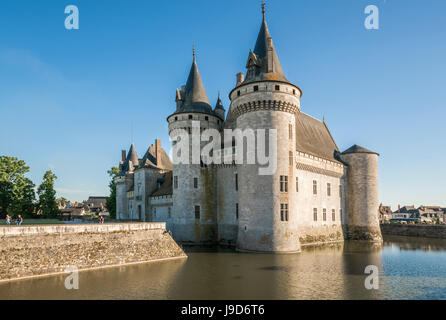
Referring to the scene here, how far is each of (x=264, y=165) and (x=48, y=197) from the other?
36.2m

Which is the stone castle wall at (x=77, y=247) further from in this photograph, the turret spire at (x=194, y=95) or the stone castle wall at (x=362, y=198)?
the stone castle wall at (x=362, y=198)

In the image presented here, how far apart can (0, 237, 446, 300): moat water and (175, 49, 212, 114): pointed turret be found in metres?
17.0

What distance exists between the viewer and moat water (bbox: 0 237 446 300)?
579 inches

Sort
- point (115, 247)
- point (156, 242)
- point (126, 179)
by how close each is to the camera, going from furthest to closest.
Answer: point (126, 179), point (156, 242), point (115, 247)

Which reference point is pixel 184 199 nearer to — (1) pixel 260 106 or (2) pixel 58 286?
(1) pixel 260 106

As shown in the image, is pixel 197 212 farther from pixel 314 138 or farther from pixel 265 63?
pixel 314 138

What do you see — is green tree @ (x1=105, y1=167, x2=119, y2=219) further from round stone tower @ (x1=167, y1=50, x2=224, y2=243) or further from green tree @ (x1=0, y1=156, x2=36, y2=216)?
round stone tower @ (x1=167, y1=50, x2=224, y2=243)

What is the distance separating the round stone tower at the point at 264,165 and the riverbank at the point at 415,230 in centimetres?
2944

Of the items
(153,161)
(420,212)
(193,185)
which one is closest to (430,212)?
(420,212)

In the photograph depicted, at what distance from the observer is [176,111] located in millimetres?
34531

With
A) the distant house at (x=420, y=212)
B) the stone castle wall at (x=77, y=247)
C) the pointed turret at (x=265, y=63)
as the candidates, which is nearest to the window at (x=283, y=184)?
the pointed turret at (x=265, y=63)
